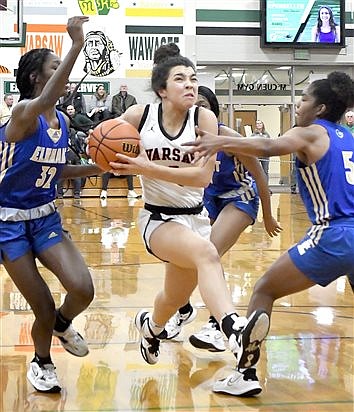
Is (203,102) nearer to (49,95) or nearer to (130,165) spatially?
(130,165)

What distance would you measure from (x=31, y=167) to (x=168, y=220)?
29.6 inches

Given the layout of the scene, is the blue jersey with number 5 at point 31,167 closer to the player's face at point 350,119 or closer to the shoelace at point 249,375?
the shoelace at point 249,375

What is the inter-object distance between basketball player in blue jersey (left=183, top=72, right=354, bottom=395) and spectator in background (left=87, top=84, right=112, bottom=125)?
1307 cm

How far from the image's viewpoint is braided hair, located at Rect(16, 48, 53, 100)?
399 centimetres

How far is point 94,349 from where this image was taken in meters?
4.75

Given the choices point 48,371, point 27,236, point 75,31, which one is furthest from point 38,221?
point 75,31

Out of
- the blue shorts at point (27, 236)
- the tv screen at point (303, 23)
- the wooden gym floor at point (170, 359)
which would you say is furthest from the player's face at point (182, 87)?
the tv screen at point (303, 23)

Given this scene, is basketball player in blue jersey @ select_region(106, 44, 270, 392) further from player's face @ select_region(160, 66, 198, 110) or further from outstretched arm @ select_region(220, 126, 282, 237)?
outstretched arm @ select_region(220, 126, 282, 237)

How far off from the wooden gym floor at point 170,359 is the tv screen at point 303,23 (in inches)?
467

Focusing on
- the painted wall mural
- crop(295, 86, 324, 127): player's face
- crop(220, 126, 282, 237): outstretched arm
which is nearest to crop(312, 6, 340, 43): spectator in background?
the painted wall mural

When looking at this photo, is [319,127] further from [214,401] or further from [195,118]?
[214,401]

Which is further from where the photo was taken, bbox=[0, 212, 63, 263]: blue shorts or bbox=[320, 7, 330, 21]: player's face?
bbox=[320, 7, 330, 21]: player's face

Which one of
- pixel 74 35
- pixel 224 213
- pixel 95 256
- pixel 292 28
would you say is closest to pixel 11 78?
pixel 292 28

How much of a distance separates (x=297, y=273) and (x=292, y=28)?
15703mm
